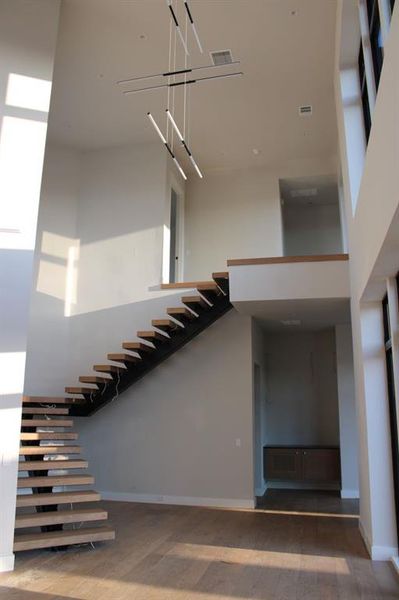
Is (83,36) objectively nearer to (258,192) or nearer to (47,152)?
(47,152)

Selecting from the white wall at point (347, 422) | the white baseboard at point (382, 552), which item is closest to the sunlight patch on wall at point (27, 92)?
the white baseboard at point (382, 552)

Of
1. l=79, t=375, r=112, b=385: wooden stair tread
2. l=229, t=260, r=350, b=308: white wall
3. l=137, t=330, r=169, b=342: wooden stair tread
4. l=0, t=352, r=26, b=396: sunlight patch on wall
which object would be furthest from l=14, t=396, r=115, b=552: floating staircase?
l=229, t=260, r=350, b=308: white wall

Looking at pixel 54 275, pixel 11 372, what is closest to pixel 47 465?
pixel 11 372

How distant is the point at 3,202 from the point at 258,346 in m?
5.12

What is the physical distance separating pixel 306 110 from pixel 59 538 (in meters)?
6.78

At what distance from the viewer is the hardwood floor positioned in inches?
158

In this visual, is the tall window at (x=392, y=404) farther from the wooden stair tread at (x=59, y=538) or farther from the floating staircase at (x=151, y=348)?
the wooden stair tread at (x=59, y=538)

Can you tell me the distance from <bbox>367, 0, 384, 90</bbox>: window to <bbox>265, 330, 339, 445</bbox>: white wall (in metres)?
5.67

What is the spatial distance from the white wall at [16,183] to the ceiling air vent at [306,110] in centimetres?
384

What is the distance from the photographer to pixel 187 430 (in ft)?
25.7

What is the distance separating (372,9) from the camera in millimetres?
4945

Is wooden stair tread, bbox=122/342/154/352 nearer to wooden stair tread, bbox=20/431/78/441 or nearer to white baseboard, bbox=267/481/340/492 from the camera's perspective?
wooden stair tread, bbox=20/431/78/441

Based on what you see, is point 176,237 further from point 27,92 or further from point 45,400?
point 27,92

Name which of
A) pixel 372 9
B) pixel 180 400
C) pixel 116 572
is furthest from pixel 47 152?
pixel 116 572
